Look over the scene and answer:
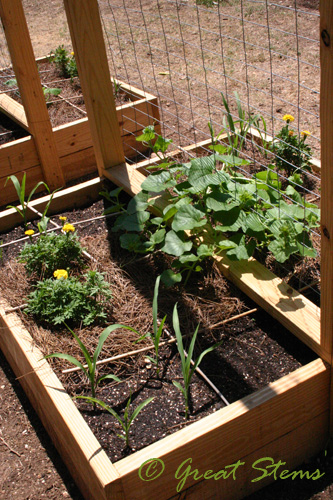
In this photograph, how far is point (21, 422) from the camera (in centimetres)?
252

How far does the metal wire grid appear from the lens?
14.3 feet

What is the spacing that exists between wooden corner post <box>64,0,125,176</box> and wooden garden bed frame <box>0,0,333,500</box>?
1.17 meters

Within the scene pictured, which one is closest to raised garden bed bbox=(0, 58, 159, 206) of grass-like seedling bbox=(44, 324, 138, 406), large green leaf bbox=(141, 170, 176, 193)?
large green leaf bbox=(141, 170, 176, 193)

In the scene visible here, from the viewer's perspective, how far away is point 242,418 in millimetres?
1902

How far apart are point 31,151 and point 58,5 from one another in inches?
204

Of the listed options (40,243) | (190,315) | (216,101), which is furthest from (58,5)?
(190,315)

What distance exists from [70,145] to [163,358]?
2.04 meters

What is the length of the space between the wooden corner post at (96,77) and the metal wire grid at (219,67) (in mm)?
546

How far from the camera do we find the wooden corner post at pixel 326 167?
1479 millimetres

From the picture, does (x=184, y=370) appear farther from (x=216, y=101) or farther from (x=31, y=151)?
(x=216, y=101)

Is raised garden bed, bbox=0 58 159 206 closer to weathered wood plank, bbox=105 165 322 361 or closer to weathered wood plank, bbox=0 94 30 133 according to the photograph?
weathered wood plank, bbox=0 94 30 133

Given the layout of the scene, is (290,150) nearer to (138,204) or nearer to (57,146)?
(138,204)

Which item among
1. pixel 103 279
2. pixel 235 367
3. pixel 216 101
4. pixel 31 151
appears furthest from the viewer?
pixel 216 101

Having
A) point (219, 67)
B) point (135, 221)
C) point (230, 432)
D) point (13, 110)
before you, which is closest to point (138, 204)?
point (135, 221)
